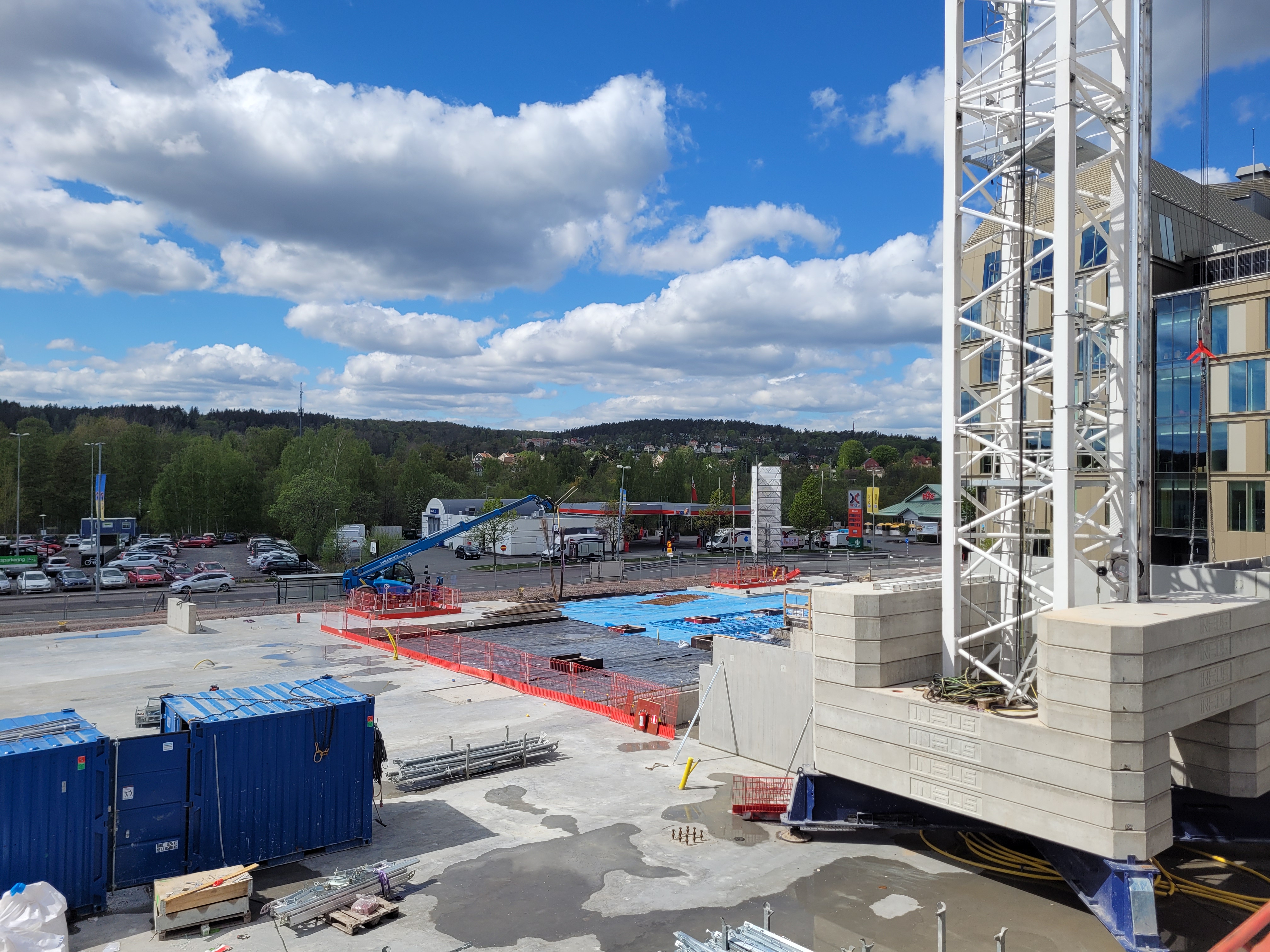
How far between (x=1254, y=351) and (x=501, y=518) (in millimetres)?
58096

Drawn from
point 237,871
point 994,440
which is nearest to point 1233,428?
point 994,440

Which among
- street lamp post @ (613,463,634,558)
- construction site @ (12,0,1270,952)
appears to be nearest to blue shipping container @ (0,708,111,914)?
construction site @ (12,0,1270,952)

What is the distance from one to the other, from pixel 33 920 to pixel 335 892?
364 centimetres

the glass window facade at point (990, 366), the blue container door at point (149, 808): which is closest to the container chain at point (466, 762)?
the blue container door at point (149, 808)

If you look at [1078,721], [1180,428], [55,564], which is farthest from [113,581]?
[1180,428]

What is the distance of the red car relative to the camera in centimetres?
5831

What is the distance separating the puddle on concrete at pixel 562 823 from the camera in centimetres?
1527

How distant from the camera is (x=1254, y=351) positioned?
3453 cm

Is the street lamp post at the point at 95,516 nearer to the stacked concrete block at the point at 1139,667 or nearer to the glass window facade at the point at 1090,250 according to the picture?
the stacked concrete block at the point at 1139,667

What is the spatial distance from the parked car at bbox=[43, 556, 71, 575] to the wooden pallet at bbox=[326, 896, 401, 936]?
191 ft

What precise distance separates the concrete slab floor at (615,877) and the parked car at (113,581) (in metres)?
41.0

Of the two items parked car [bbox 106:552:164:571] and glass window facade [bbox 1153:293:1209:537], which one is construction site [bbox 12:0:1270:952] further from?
parked car [bbox 106:552:164:571]

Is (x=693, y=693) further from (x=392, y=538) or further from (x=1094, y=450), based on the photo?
(x=392, y=538)

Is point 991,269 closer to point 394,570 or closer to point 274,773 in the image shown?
point 274,773
